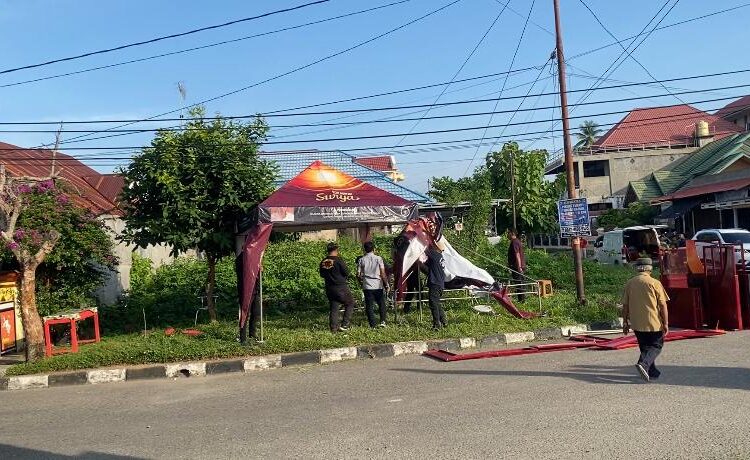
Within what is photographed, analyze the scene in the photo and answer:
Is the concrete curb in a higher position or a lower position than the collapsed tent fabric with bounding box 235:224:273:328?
lower

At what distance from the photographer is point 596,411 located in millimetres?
6344

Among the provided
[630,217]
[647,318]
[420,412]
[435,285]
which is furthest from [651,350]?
[630,217]

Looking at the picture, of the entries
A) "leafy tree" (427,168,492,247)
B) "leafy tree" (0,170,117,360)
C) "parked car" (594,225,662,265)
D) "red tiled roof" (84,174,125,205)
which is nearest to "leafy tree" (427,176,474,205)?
"leafy tree" (427,168,492,247)

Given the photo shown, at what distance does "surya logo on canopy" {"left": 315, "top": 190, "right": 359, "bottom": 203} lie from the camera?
38.3ft

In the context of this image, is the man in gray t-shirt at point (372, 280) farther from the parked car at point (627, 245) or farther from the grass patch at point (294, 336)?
the parked car at point (627, 245)

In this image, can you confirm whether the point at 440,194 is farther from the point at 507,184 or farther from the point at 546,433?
the point at 546,433

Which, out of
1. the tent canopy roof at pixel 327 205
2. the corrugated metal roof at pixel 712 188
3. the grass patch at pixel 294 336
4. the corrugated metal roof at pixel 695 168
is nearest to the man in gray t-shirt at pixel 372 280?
the grass patch at pixel 294 336

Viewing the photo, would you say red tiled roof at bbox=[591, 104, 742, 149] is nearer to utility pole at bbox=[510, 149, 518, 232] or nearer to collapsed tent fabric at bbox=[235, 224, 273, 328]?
utility pole at bbox=[510, 149, 518, 232]

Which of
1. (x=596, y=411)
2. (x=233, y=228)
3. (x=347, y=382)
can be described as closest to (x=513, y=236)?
(x=233, y=228)

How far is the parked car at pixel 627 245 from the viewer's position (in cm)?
2641

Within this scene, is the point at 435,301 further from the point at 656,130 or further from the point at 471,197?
the point at 656,130

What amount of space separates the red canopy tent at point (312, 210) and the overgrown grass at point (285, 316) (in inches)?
46.4

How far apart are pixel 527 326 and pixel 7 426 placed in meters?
8.16

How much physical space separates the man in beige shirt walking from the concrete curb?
348 cm
